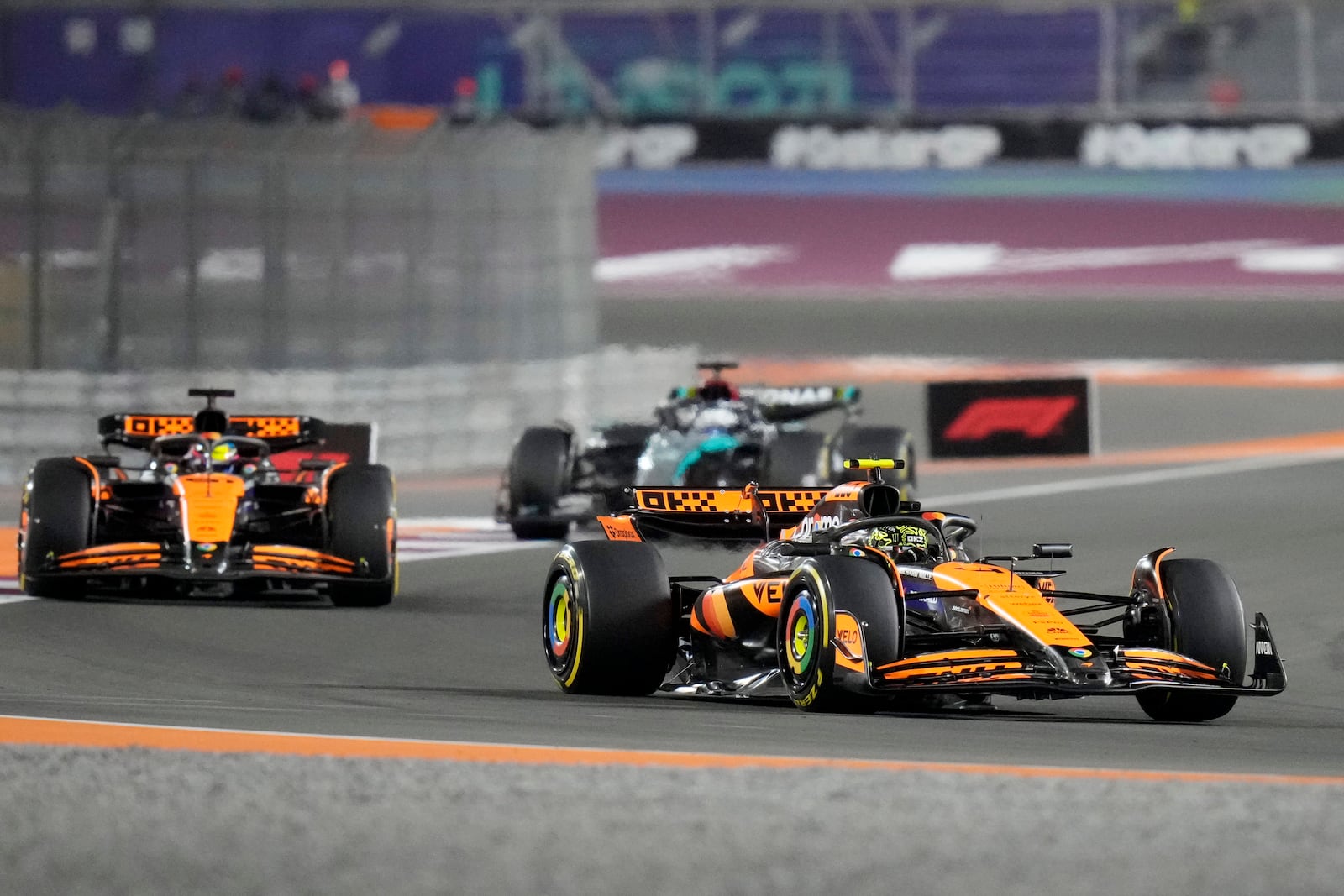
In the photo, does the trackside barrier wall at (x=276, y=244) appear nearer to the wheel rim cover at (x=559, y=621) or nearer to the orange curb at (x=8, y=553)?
the orange curb at (x=8, y=553)

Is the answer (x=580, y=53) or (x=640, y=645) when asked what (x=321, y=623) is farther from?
(x=580, y=53)

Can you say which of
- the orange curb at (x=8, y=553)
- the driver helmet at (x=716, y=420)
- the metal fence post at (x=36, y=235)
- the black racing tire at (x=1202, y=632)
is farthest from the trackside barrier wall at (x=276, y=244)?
the black racing tire at (x=1202, y=632)

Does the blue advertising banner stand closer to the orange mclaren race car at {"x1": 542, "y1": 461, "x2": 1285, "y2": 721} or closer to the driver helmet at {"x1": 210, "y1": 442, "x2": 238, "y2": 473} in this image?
the driver helmet at {"x1": 210, "y1": 442, "x2": 238, "y2": 473}

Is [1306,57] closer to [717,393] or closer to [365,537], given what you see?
[717,393]

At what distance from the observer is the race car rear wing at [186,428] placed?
607 inches

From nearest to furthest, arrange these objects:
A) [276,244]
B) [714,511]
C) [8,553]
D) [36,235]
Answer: [714,511], [8,553], [36,235], [276,244]

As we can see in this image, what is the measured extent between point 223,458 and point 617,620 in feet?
17.0

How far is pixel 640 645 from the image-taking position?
1046 centimetres

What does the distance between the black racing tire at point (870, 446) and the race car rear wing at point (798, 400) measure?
248 millimetres

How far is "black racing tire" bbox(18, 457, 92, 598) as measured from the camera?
14.0 m

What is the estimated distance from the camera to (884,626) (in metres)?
9.36

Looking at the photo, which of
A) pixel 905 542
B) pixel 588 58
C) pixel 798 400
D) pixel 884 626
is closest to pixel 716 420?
pixel 798 400

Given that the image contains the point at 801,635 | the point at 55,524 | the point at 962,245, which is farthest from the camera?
the point at 962,245

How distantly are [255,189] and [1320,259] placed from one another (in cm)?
1716
